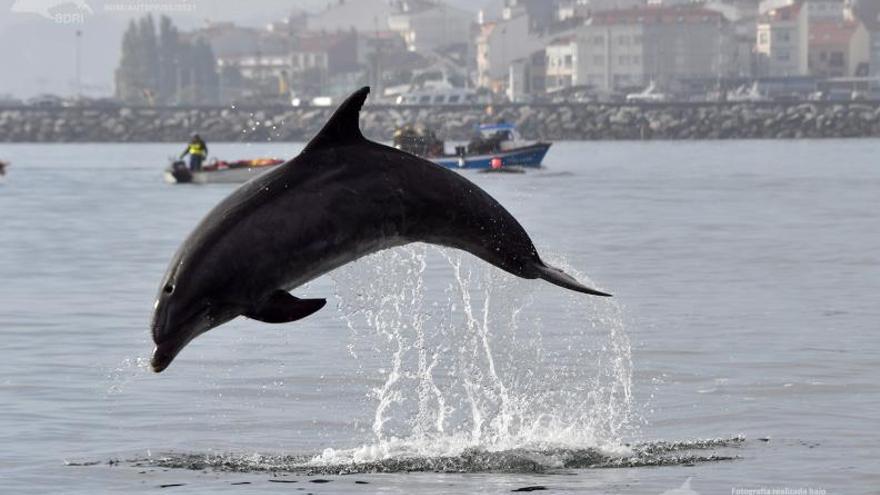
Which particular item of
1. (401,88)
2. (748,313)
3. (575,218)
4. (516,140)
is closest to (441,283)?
(748,313)

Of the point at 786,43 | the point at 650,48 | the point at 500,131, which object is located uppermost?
the point at 500,131

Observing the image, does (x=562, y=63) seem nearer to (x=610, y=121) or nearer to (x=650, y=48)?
(x=650, y=48)

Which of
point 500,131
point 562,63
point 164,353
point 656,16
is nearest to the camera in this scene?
point 164,353

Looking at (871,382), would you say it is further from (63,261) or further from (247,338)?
(63,261)

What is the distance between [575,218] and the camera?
43438 mm

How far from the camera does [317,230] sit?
373 inches

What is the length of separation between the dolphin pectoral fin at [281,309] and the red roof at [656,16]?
607 ft

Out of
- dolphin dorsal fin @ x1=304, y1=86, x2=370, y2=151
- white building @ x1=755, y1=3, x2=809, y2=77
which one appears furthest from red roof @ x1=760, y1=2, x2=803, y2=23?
dolphin dorsal fin @ x1=304, y1=86, x2=370, y2=151

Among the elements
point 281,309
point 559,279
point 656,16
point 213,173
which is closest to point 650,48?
point 656,16

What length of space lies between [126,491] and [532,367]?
6.19 meters

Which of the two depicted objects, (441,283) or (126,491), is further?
(441,283)

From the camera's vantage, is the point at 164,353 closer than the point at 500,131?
Yes

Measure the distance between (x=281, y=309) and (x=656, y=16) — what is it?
188598 millimetres

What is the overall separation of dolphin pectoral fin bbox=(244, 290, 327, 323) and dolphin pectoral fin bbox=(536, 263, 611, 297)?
63.9 inches
